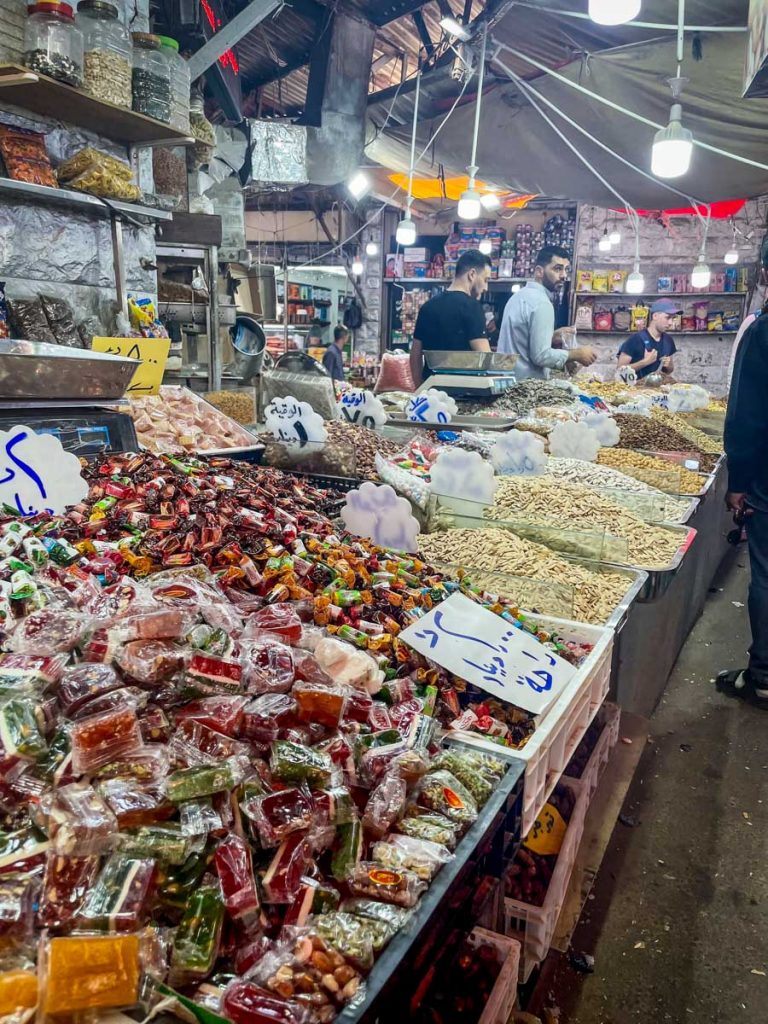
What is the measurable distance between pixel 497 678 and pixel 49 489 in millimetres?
1162

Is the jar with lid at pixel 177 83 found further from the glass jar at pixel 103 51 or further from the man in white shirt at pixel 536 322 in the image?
the man in white shirt at pixel 536 322

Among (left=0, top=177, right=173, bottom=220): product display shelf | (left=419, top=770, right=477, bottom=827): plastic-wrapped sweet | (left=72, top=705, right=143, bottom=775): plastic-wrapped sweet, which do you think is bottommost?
(left=419, top=770, right=477, bottom=827): plastic-wrapped sweet

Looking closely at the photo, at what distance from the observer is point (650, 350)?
820 centimetres

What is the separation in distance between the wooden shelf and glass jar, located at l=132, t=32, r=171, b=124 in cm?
8

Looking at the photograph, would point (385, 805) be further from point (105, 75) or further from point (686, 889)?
point (105, 75)

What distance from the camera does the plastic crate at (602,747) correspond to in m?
2.14

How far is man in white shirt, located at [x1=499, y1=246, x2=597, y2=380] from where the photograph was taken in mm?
5621

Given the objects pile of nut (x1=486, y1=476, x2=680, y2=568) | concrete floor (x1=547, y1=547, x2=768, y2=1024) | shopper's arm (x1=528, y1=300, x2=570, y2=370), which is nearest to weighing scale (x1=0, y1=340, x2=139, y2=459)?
pile of nut (x1=486, y1=476, x2=680, y2=568)

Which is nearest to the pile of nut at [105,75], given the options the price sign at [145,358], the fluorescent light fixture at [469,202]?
the price sign at [145,358]

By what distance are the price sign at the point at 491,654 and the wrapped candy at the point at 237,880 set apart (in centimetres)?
61

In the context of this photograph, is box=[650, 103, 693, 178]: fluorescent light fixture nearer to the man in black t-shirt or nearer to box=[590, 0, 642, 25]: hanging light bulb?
box=[590, 0, 642, 25]: hanging light bulb

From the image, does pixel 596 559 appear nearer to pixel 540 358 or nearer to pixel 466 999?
pixel 466 999

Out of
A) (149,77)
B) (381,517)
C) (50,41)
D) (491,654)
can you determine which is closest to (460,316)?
(149,77)

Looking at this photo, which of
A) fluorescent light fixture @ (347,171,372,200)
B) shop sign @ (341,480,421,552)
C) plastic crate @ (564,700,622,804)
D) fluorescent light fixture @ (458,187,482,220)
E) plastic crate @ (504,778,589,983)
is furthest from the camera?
fluorescent light fixture @ (347,171,372,200)
